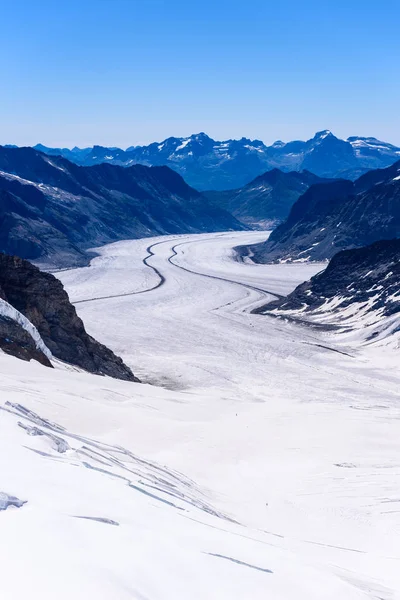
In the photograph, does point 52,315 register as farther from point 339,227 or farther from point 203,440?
point 339,227

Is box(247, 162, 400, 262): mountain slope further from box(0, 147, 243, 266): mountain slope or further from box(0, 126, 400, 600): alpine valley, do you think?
box(0, 126, 400, 600): alpine valley

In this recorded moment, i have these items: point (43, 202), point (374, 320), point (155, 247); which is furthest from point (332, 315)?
point (43, 202)

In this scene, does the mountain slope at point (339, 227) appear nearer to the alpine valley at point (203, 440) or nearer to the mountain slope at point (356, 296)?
the mountain slope at point (356, 296)

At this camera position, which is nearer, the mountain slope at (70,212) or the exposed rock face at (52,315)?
the exposed rock face at (52,315)

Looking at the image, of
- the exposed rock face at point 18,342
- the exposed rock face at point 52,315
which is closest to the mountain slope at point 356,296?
the exposed rock face at point 52,315

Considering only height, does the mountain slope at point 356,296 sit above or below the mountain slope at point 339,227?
below

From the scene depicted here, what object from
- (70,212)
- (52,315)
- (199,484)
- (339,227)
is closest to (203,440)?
(199,484)
